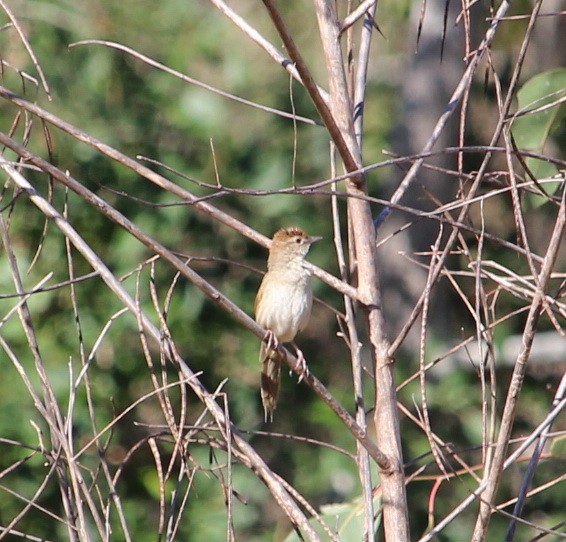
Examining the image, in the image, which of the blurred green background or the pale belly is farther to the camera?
the blurred green background

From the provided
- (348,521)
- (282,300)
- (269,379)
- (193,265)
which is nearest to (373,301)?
(348,521)

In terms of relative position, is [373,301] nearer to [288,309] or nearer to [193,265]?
[288,309]

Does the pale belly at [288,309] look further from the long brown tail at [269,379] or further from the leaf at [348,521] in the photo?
the leaf at [348,521]

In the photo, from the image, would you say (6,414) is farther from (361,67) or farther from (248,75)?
(361,67)

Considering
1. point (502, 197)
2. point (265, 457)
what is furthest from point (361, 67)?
point (502, 197)

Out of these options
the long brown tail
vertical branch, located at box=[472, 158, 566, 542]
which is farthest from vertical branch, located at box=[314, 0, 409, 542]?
the long brown tail

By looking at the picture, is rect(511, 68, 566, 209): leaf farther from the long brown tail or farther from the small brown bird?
the long brown tail

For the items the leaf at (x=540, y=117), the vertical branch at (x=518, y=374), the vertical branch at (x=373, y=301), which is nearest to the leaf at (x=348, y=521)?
the vertical branch at (x=373, y=301)

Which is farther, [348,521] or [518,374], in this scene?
[348,521]

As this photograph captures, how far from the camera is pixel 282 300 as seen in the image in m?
4.42

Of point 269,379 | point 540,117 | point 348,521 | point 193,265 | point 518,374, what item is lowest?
point 348,521

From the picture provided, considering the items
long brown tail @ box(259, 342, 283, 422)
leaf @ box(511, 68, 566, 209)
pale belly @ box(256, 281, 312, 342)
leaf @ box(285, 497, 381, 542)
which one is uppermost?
leaf @ box(511, 68, 566, 209)

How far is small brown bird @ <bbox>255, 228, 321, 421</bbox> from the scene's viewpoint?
4383 millimetres

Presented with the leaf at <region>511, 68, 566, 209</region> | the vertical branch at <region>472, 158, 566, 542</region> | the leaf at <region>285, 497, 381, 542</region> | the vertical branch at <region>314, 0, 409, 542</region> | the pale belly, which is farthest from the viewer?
the pale belly
